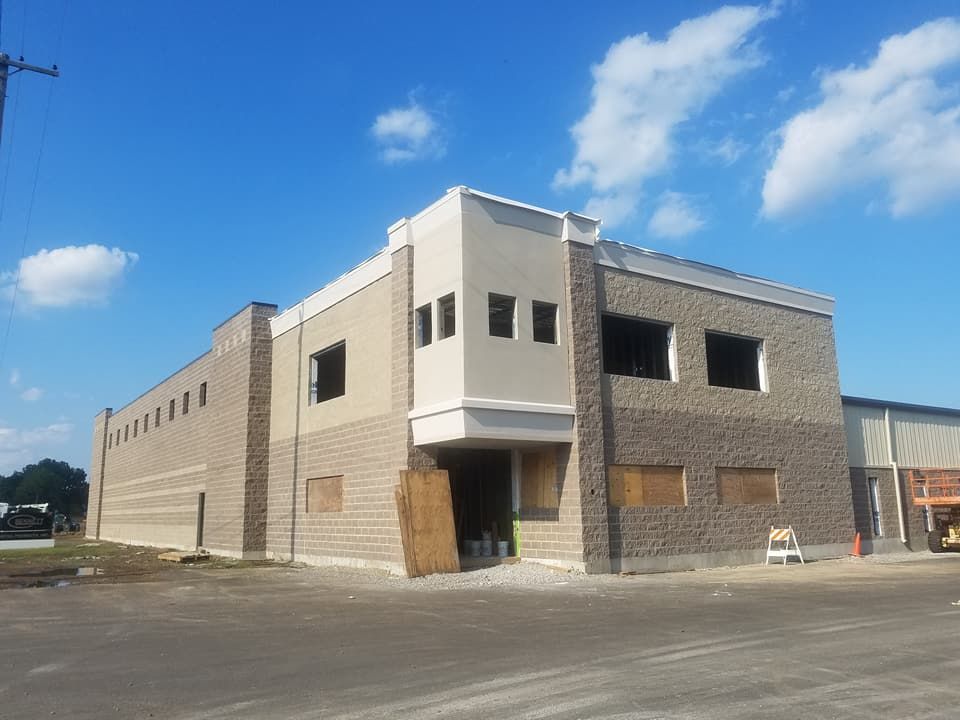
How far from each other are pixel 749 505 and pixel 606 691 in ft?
54.0

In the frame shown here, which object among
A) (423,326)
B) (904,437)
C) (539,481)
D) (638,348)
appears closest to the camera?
(539,481)

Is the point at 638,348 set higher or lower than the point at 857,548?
higher

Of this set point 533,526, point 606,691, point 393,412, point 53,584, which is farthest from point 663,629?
point 53,584

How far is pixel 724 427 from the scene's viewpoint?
22.0m

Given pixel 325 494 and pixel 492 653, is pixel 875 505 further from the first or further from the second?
pixel 492 653

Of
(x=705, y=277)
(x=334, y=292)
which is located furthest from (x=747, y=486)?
(x=334, y=292)

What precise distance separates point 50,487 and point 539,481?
126 metres

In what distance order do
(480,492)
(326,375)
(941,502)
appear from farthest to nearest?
1. (326,375)
2. (941,502)
3. (480,492)

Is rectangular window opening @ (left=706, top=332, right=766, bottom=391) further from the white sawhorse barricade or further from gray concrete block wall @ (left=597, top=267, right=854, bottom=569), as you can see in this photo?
the white sawhorse barricade

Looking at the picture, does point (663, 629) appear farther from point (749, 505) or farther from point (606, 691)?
point (749, 505)

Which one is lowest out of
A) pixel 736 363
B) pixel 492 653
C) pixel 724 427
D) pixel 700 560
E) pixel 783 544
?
pixel 492 653

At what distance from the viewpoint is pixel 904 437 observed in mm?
28453

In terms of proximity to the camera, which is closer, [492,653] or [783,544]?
[492,653]

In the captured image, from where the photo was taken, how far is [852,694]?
6707 millimetres
